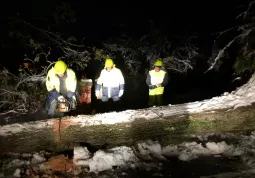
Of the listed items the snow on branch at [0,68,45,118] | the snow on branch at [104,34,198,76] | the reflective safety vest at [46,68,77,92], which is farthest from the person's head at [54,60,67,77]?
the snow on branch at [104,34,198,76]

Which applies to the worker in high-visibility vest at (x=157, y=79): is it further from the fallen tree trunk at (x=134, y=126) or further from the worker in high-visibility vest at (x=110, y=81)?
the fallen tree trunk at (x=134, y=126)

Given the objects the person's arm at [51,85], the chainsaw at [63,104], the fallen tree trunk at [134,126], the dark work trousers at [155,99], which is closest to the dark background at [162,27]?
the dark work trousers at [155,99]

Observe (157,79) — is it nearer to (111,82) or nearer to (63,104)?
(111,82)

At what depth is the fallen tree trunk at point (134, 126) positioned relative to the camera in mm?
4930

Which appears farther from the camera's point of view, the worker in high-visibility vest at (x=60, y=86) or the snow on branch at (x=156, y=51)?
the snow on branch at (x=156, y=51)

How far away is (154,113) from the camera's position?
19.9ft

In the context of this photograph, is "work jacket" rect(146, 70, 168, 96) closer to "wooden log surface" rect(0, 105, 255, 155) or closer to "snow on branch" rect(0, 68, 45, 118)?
"wooden log surface" rect(0, 105, 255, 155)

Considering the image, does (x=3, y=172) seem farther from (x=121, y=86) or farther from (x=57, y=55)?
(x=57, y=55)

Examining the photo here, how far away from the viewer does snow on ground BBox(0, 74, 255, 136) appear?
18.9 ft

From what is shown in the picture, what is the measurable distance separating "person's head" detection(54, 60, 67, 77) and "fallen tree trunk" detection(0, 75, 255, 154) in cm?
113

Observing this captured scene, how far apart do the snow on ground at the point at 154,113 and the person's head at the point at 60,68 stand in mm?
Result: 1149

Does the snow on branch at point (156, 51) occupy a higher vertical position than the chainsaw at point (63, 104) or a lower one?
higher

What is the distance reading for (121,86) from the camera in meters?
7.64

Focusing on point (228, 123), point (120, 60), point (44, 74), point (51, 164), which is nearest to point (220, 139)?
point (228, 123)
